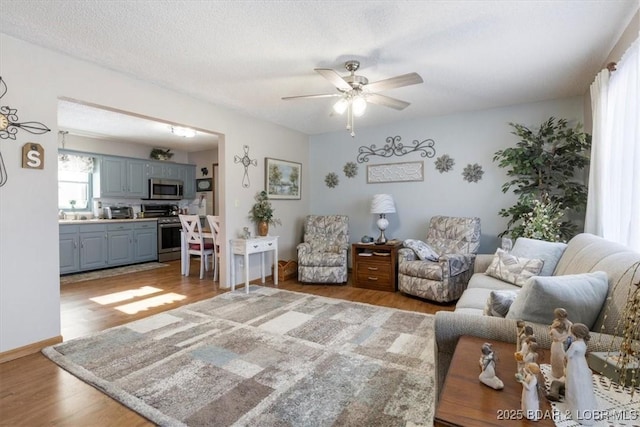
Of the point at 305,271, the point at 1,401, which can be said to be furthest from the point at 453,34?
the point at 1,401

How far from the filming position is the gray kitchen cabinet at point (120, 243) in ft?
18.4

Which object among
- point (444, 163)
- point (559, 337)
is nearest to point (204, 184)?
point (444, 163)

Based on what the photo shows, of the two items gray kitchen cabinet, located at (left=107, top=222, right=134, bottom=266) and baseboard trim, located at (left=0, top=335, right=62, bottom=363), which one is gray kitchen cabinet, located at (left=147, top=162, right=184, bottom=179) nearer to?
gray kitchen cabinet, located at (left=107, top=222, right=134, bottom=266)

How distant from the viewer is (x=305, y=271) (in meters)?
4.61

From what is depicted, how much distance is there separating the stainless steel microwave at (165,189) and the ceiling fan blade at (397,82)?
546 cm

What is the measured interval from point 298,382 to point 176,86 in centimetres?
320

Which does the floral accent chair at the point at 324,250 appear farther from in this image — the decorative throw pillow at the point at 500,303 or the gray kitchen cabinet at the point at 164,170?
the gray kitchen cabinet at the point at 164,170

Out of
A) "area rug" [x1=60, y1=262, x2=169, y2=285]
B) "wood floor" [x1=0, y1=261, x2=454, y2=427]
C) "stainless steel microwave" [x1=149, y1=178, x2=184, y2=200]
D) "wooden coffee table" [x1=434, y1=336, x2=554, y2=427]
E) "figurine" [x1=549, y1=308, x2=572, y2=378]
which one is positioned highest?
"stainless steel microwave" [x1=149, y1=178, x2=184, y2=200]

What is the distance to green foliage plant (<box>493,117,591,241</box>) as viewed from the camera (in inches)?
133

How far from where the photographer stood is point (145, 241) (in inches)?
242

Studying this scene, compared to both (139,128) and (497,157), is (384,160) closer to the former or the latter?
(497,157)

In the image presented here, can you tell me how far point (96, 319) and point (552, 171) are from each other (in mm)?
5252

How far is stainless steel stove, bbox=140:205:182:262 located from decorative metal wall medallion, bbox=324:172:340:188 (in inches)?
137

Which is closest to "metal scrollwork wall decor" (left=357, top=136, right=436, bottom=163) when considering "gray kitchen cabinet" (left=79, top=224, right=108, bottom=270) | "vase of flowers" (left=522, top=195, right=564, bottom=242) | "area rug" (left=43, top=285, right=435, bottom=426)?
"vase of flowers" (left=522, top=195, right=564, bottom=242)
